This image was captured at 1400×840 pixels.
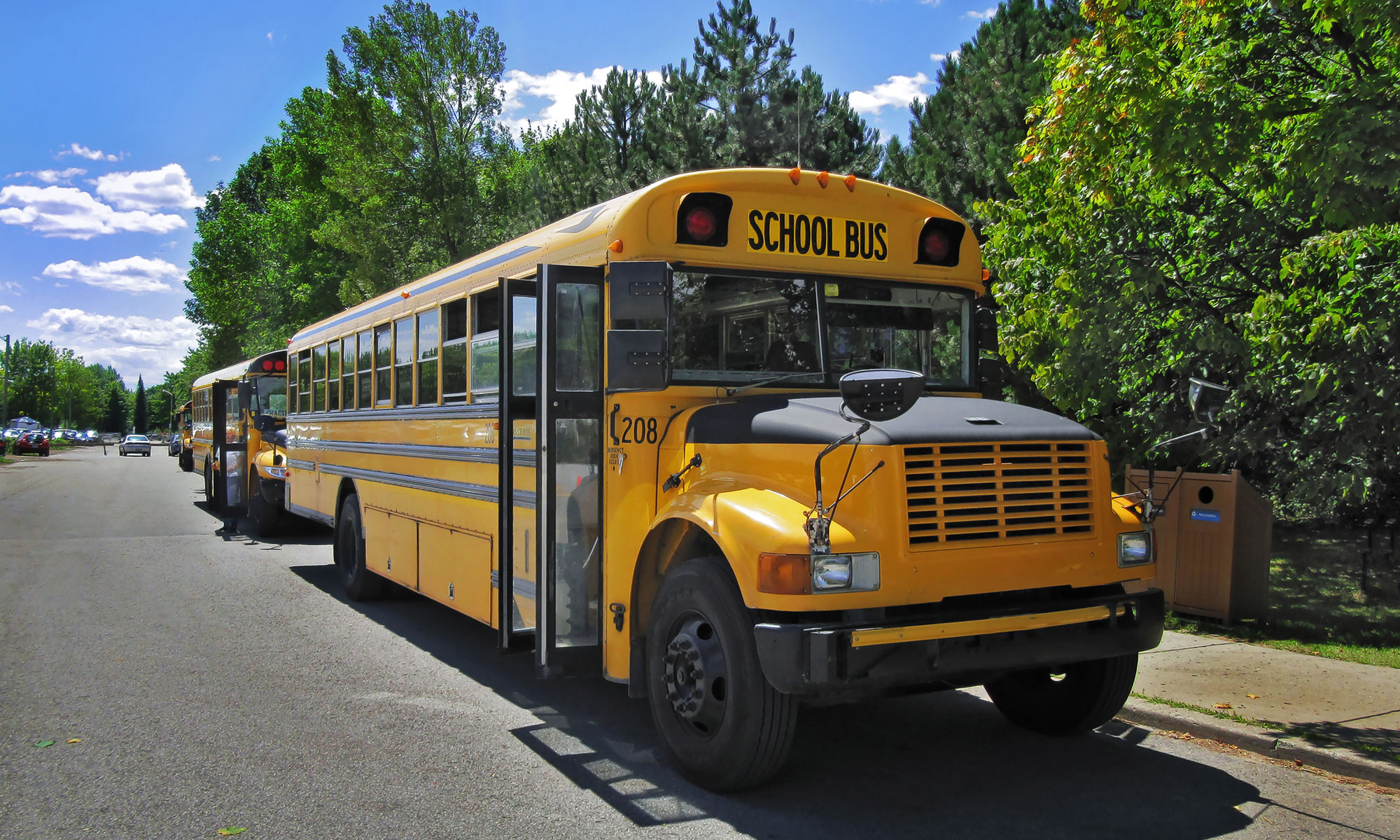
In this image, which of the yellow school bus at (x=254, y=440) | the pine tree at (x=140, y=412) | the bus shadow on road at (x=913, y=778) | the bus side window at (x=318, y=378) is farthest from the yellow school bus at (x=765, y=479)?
the pine tree at (x=140, y=412)

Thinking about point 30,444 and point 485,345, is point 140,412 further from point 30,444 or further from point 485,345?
point 485,345

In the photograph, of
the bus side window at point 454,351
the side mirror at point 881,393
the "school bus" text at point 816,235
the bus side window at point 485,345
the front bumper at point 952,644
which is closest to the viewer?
the front bumper at point 952,644

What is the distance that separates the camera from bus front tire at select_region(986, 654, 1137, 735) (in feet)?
16.0

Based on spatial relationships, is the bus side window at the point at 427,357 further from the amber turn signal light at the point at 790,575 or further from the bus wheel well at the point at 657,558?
the amber turn signal light at the point at 790,575

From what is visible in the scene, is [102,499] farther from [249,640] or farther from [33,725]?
[33,725]

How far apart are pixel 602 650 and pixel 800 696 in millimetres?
1498

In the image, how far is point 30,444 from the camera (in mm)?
57625

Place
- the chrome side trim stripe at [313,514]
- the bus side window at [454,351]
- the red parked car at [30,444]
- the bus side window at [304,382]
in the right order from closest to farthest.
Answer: the bus side window at [454,351]
the chrome side trim stripe at [313,514]
the bus side window at [304,382]
the red parked car at [30,444]

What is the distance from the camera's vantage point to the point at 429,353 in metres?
7.39

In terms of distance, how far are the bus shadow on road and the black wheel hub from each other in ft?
1.11

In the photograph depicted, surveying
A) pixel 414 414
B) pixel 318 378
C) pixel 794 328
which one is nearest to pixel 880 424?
pixel 794 328

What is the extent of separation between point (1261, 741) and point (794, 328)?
3.02m

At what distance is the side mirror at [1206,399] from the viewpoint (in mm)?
6781

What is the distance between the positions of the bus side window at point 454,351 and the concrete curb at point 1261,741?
4387 millimetres
